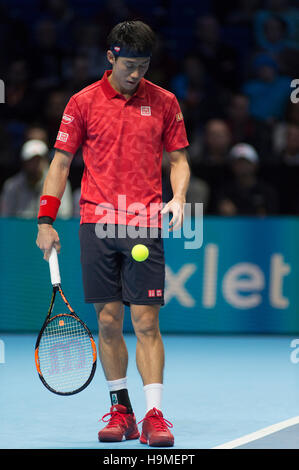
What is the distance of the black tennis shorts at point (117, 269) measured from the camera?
5180 mm

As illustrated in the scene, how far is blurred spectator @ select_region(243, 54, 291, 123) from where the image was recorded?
1213 cm

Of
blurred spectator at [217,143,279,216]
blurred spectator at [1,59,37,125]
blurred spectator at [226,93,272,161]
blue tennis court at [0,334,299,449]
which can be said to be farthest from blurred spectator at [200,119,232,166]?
blue tennis court at [0,334,299,449]

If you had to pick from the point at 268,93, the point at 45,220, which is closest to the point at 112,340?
the point at 45,220

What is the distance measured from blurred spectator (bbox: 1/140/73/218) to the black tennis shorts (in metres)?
4.59

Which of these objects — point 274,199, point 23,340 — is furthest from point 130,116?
point 274,199

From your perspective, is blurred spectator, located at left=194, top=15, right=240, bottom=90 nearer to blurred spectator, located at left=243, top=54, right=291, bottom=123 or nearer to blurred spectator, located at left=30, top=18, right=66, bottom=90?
blurred spectator, located at left=243, top=54, right=291, bottom=123

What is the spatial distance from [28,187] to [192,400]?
4231 mm

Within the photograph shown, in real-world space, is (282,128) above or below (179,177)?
above

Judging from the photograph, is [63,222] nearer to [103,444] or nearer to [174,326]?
[174,326]

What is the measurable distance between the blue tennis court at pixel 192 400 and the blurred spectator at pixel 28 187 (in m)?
1.52

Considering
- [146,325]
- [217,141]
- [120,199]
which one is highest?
[217,141]

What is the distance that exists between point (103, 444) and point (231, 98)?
749 cm

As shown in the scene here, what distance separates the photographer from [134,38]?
506 cm

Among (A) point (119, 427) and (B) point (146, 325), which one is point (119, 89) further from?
(A) point (119, 427)
